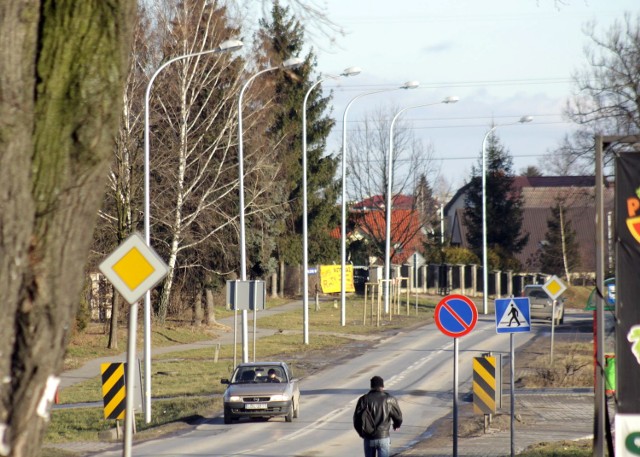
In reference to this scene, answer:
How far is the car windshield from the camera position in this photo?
896 inches

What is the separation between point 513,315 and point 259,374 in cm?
711

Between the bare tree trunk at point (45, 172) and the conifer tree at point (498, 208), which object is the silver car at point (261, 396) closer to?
the bare tree trunk at point (45, 172)

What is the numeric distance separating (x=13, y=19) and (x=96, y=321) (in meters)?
41.5

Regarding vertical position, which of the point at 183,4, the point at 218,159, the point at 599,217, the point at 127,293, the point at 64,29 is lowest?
the point at 127,293

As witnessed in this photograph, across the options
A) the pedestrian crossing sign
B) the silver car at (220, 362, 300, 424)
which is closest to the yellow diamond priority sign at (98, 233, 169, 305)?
the pedestrian crossing sign

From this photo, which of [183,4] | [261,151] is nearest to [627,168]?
[183,4]

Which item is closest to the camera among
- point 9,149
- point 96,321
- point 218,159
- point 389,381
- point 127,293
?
point 9,149

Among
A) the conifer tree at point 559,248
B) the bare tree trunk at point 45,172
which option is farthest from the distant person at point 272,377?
the conifer tree at point 559,248

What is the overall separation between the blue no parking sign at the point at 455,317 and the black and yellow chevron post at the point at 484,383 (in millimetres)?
2601

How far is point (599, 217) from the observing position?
8805 millimetres

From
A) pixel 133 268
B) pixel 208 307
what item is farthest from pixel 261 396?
pixel 208 307

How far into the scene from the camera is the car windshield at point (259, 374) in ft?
74.7

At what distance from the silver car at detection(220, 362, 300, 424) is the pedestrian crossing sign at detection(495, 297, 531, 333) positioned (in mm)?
6053

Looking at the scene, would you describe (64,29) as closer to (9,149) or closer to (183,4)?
(9,149)
